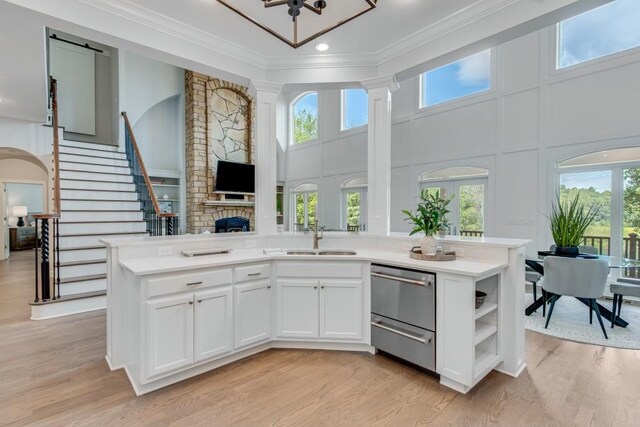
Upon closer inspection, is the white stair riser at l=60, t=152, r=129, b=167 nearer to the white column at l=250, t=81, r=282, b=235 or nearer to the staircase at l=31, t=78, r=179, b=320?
the staircase at l=31, t=78, r=179, b=320

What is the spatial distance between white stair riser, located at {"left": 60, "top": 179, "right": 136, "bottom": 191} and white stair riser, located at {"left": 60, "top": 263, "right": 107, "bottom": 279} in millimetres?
1776

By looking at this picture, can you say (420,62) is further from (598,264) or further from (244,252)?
(598,264)

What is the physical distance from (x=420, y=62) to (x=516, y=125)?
3.44 metres

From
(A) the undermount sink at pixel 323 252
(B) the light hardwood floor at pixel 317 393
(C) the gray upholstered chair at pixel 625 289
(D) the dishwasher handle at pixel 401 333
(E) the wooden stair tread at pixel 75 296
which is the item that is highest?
(A) the undermount sink at pixel 323 252

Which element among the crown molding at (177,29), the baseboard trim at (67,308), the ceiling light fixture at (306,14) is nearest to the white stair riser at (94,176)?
the baseboard trim at (67,308)

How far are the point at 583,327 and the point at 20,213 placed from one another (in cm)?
1336

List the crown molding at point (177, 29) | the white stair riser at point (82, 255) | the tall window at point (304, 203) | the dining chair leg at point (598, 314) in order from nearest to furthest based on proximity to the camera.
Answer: the crown molding at point (177, 29), the dining chair leg at point (598, 314), the white stair riser at point (82, 255), the tall window at point (304, 203)

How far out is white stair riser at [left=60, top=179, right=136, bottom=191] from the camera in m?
5.43

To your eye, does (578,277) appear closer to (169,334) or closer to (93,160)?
(169,334)

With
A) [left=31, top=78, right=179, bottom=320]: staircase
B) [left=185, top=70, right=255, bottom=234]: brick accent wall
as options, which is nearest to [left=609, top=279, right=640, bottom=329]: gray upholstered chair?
[left=31, top=78, right=179, bottom=320]: staircase

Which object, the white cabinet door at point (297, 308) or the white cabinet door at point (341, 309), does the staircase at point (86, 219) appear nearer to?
the white cabinet door at point (297, 308)

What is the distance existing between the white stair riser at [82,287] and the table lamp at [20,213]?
774 cm

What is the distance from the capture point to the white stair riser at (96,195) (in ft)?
17.3

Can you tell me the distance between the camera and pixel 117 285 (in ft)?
8.53
